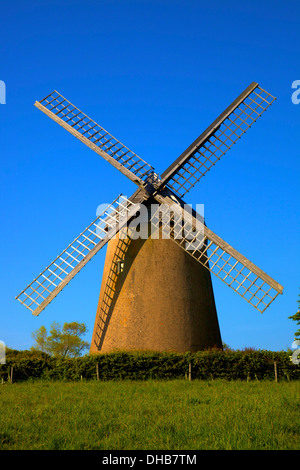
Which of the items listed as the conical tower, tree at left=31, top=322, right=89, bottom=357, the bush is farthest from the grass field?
tree at left=31, top=322, right=89, bottom=357

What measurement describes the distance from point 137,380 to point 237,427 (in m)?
7.91

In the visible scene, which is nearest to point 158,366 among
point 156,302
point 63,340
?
point 156,302

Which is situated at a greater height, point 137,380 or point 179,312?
point 179,312

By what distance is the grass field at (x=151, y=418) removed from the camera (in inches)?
263

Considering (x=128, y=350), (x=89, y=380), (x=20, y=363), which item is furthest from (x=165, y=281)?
(x=20, y=363)

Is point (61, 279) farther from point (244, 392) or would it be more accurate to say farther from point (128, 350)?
point (244, 392)

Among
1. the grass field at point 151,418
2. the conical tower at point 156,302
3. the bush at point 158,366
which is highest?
the conical tower at point 156,302

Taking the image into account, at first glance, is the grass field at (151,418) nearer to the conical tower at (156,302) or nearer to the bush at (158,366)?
the bush at (158,366)

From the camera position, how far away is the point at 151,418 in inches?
327

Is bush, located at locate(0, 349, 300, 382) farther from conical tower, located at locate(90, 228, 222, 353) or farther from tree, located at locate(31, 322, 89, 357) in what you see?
tree, located at locate(31, 322, 89, 357)

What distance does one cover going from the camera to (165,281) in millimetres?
14961

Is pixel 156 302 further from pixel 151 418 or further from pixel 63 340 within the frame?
pixel 63 340

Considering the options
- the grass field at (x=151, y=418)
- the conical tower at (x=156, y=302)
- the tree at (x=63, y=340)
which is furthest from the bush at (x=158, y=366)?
the tree at (x=63, y=340)
